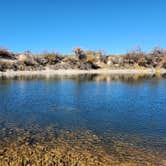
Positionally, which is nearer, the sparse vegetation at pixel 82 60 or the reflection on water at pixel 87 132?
the reflection on water at pixel 87 132

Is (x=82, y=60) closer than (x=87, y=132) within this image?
No

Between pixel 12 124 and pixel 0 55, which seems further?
pixel 0 55

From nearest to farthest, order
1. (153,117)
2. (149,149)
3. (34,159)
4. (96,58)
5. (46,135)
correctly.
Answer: (34,159)
(149,149)
(46,135)
(153,117)
(96,58)

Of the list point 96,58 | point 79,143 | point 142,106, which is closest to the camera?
point 79,143

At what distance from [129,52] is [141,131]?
12573cm

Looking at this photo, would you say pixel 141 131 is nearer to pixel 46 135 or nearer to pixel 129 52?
pixel 46 135

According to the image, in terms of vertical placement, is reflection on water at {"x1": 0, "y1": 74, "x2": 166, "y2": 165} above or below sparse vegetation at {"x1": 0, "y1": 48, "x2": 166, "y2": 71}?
below

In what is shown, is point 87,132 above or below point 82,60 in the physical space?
below

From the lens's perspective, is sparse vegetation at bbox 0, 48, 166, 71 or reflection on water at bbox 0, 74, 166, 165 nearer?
reflection on water at bbox 0, 74, 166, 165

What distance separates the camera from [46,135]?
71.8 feet

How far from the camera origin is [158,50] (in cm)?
14712

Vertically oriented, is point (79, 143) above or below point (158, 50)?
below

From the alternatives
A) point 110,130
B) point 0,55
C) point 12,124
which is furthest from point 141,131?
point 0,55

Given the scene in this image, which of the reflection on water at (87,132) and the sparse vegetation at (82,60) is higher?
the sparse vegetation at (82,60)
